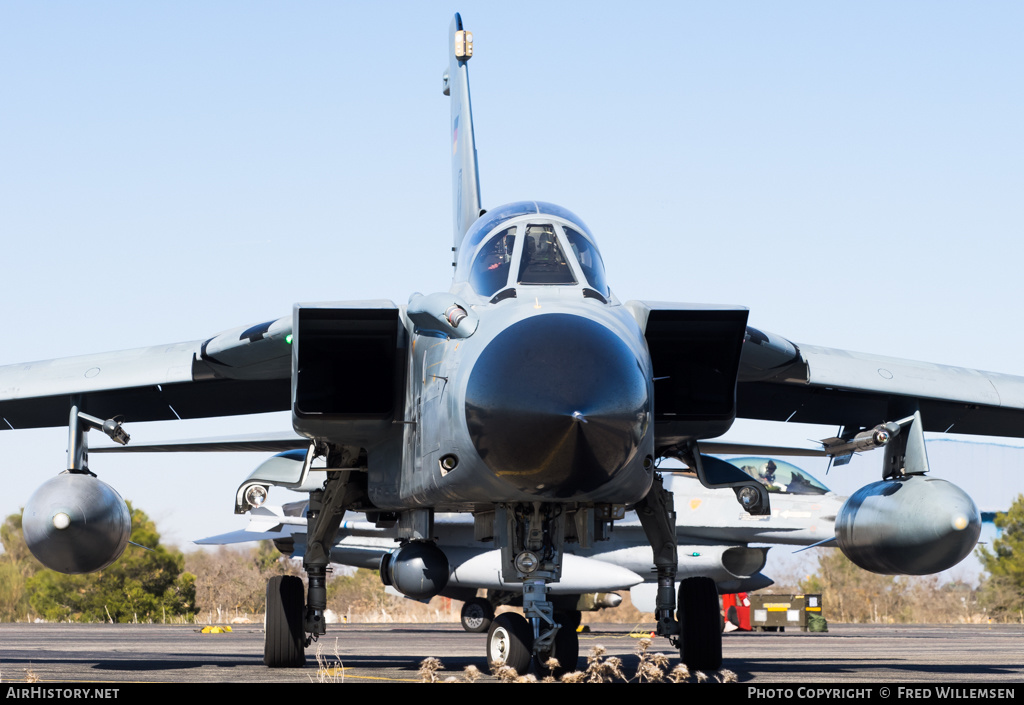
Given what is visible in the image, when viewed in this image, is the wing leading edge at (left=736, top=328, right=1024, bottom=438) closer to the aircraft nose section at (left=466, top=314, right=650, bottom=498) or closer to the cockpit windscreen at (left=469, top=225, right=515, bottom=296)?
the cockpit windscreen at (left=469, top=225, right=515, bottom=296)

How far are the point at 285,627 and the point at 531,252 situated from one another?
4472 millimetres

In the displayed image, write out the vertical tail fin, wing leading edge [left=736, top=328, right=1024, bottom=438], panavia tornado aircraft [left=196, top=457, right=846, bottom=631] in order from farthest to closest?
panavia tornado aircraft [left=196, top=457, right=846, bottom=631], the vertical tail fin, wing leading edge [left=736, top=328, right=1024, bottom=438]

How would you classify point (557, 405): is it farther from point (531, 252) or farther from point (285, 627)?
point (285, 627)

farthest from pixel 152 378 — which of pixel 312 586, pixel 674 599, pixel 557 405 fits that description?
pixel 557 405

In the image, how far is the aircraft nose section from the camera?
653cm

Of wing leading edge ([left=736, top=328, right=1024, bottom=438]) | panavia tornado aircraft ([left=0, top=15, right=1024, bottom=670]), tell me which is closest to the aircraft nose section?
panavia tornado aircraft ([left=0, top=15, right=1024, bottom=670])

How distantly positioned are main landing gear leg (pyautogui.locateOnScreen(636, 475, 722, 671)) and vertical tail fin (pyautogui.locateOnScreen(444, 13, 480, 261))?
149 inches

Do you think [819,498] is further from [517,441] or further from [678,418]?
[517,441]

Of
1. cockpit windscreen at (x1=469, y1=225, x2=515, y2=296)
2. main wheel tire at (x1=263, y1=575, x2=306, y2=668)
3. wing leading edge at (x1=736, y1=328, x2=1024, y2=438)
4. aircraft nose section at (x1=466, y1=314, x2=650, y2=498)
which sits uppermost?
cockpit windscreen at (x1=469, y1=225, x2=515, y2=296)

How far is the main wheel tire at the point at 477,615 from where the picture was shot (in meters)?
21.7

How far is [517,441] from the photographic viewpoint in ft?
21.9

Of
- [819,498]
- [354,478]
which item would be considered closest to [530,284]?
[354,478]

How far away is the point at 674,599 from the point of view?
979 centimetres

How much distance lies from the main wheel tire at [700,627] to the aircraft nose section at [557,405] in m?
3.81
